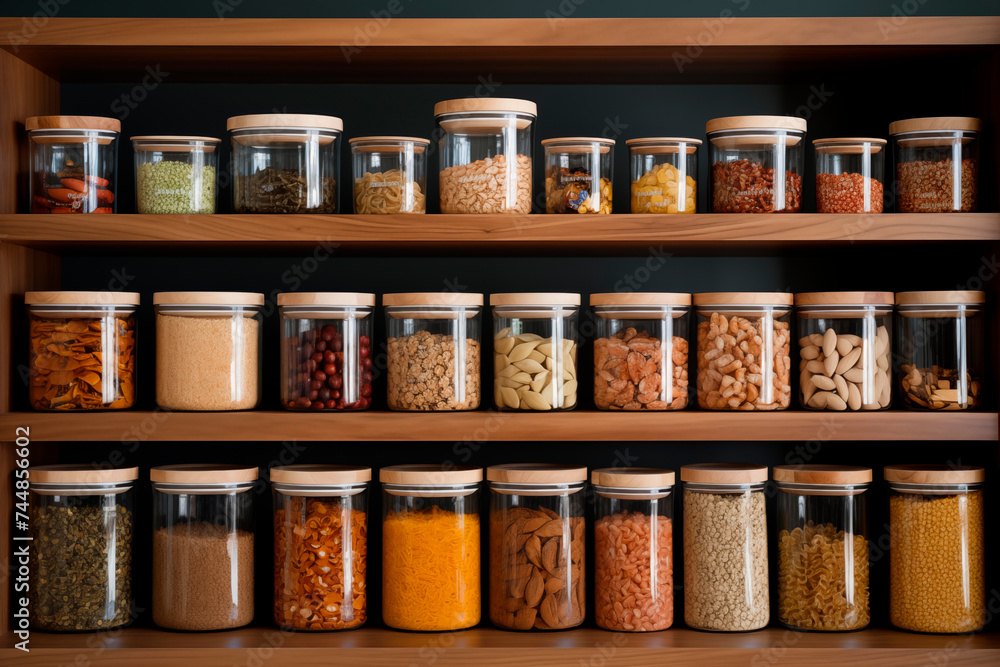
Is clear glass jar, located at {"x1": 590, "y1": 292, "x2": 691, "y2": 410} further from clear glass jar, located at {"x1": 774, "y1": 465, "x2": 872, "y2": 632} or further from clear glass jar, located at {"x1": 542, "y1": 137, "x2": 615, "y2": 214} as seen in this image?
clear glass jar, located at {"x1": 774, "y1": 465, "x2": 872, "y2": 632}

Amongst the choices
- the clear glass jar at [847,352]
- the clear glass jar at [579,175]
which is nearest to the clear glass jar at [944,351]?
the clear glass jar at [847,352]

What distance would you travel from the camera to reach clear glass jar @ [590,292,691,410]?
5.08 feet

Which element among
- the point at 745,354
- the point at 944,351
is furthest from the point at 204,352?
the point at 944,351

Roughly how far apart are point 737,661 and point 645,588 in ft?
0.63

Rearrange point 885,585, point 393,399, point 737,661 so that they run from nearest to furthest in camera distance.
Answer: point 737,661 → point 393,399 → point 885,585

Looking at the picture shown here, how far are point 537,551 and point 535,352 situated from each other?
14.0 inches

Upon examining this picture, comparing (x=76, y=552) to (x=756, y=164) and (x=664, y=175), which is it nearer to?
(x=664, y=175)

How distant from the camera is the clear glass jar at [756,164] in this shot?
1.54 meters

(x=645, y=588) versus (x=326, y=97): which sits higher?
(x=326, y=97)

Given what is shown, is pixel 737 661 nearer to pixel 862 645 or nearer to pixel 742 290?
pixel 862 645

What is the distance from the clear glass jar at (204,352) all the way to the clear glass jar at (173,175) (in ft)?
0.54

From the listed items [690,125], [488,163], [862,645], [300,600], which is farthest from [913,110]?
[300,600]

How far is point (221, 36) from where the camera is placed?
1.52m

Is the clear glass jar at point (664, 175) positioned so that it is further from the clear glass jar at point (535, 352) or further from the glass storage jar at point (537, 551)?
the glass storage jar at point (537, 551)
